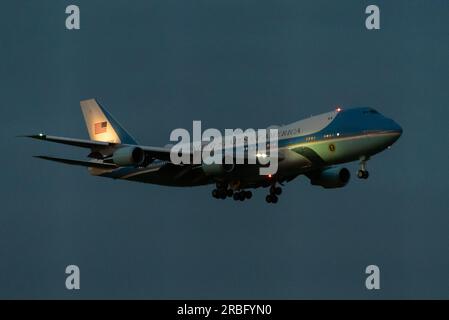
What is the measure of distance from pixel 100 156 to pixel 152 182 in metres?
7.85

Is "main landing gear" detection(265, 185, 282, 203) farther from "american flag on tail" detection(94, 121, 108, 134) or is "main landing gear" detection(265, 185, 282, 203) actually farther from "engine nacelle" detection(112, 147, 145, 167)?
"american flag on tail" detection(94, 121, 108, 134)

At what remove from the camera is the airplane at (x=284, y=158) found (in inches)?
3861

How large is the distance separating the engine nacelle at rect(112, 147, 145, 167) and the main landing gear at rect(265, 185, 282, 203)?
12887mm

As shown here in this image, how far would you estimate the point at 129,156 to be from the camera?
10012 cm

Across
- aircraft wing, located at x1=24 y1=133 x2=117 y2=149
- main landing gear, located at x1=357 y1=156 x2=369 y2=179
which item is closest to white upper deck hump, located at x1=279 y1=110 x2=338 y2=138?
main landing gear, located at x1=357 y1=156 x2=369 y2=179

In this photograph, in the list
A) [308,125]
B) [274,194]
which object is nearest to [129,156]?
[308,125]

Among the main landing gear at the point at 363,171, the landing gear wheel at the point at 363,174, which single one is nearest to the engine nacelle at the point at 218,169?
the main landing gear at the point at 363,171

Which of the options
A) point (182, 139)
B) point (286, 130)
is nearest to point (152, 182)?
point (182, 139)

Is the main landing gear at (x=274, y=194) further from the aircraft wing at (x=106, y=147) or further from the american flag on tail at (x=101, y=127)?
the american flag on tail at (x=101, y=127)

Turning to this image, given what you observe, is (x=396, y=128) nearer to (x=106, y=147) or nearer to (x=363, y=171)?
(x=363, y=171)

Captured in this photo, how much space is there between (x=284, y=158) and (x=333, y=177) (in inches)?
356

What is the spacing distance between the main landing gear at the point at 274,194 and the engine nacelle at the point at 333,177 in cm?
351

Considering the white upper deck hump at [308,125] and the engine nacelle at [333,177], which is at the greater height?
the white upper deck hump at [308,125]
